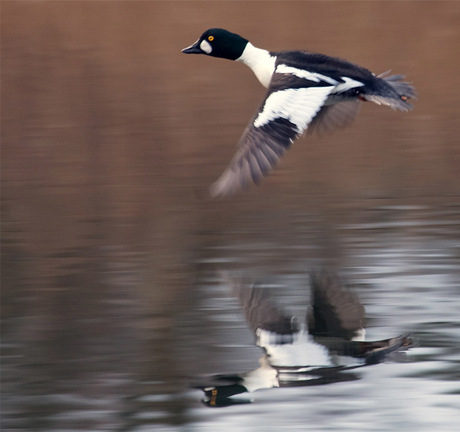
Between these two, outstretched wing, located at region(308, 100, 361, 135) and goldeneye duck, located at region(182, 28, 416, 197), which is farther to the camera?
outstretched wing, located at region(308, 100, 361, 135)

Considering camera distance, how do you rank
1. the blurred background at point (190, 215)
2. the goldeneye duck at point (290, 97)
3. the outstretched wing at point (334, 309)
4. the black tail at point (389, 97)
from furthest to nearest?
the black tail at point (389, 97) < the goldeneye duck at point (290, 97) < the outstretched wing at point (334, 309) < the blurred background at point (190, 215)

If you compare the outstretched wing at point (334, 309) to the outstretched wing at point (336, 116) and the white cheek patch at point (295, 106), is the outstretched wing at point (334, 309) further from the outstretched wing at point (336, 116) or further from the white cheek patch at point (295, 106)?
the outstretched wing at point (336, 116)

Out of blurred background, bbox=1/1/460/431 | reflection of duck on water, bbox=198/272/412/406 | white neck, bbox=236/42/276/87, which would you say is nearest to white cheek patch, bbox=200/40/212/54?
white neck, bbox=236/42/276/87

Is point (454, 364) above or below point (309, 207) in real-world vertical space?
below

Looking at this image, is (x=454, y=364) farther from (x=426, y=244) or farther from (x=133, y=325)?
(x=426, y=244)

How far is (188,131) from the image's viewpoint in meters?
11.8

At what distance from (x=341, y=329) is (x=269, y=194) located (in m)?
3.39

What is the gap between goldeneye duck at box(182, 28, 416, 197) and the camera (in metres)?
6.56

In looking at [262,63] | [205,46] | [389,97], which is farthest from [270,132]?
[205,46]

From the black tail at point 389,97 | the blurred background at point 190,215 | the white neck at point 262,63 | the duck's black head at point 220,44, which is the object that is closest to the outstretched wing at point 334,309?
the blurred background at point 190,215

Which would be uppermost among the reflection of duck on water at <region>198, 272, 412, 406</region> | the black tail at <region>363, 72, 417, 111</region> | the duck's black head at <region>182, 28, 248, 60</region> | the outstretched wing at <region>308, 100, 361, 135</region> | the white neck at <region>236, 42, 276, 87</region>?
the duck's black head at <region>182, 28, 248, 60</region>

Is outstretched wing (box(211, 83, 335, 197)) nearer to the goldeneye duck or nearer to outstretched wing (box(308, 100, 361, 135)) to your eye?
the goldeneye duck

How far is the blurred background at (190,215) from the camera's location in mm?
5336

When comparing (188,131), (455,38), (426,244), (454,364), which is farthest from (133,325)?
A: (455,38)
